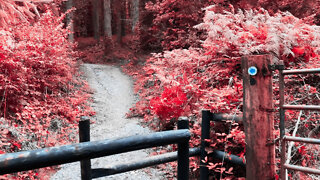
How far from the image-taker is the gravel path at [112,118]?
449 cm

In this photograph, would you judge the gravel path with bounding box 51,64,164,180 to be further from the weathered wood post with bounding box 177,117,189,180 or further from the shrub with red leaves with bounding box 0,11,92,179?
the weathered wood post with bounding box 177,117,189,180

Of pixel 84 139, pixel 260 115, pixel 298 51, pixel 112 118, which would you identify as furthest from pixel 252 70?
pixel 112 118

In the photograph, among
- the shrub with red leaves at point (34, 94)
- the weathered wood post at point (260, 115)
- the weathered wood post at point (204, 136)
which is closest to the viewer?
the weathered wood post at point (260, 115)

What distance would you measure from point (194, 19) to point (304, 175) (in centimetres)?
790

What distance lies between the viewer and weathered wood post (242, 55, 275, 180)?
8.24ft

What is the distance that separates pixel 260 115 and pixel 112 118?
5.69 m

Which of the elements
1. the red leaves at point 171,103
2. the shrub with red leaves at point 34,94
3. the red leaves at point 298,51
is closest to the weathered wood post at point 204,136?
the red leaves at point 171,103

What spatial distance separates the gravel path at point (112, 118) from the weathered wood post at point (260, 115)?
64.1 inches

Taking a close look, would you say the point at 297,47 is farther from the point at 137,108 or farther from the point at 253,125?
the point at 137,108

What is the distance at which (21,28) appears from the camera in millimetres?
7098

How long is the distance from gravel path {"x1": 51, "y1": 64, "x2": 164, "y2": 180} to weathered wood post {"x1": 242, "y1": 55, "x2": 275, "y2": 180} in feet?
5.34

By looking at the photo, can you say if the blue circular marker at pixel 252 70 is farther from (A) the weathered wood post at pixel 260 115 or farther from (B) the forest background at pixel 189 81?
(B) the forest background at pixel 189 81

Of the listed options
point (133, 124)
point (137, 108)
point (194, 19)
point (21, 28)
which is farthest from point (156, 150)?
point (194, 19)

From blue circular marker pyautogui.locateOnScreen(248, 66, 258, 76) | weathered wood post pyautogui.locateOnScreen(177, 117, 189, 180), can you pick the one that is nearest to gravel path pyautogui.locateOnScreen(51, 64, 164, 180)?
weathered wood post pyautogui.locateOnScreen(177, 117, 189, 180)
